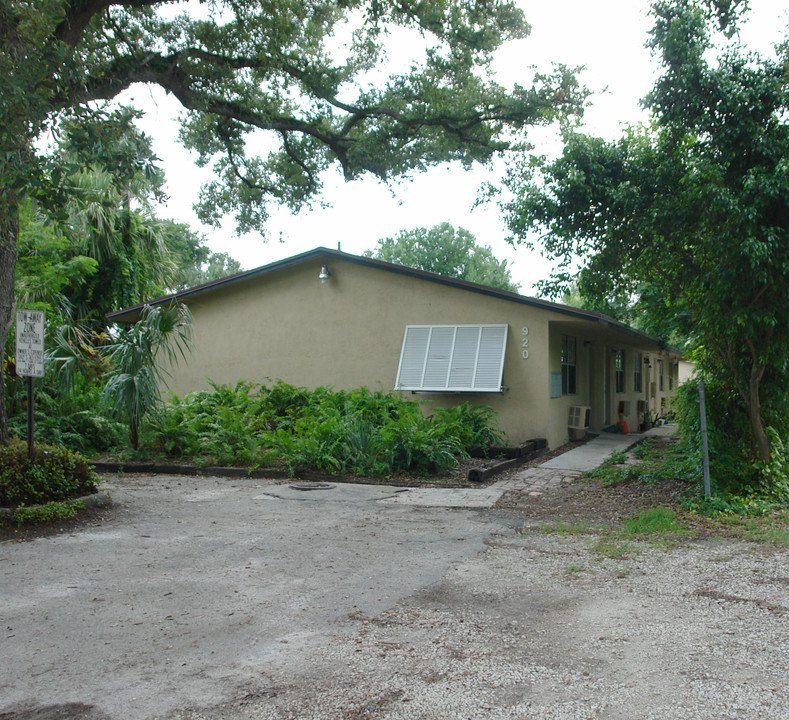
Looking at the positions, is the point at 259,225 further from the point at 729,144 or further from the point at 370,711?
the point at 370,711

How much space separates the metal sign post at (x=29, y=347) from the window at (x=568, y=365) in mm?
10896

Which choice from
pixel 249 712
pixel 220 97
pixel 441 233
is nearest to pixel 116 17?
pixel 220 97

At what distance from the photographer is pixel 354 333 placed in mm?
15586

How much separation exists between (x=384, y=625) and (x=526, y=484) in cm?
628

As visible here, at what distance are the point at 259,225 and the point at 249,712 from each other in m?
16.5

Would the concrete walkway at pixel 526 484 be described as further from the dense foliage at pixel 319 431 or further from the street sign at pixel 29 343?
the street sign at pixel 29 343

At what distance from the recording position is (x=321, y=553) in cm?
649

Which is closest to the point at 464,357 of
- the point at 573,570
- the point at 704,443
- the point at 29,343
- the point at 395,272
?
the point at 395,272

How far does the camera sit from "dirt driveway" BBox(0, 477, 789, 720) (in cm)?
343

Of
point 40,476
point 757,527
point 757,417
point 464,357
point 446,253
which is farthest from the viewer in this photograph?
point 446,253

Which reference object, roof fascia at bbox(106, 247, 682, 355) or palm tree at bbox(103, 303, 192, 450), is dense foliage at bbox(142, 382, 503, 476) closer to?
palm tree at bbox(103, 303, 192, 450)

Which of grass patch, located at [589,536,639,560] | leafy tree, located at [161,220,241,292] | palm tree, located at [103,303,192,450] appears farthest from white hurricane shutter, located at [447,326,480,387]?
leafy tree, located at [161,220,241,292]

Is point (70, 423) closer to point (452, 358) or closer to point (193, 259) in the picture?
point (452, 358)

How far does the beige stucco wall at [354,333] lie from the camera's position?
46.6ft
